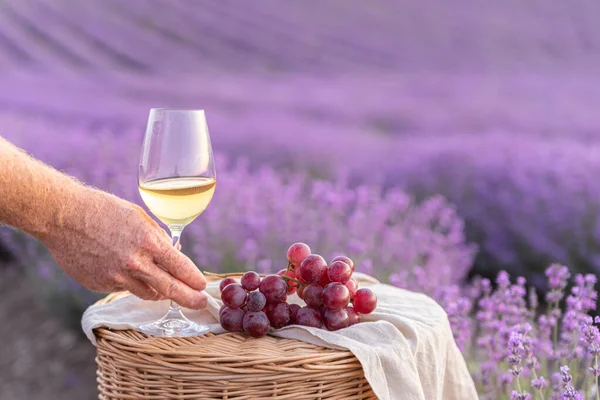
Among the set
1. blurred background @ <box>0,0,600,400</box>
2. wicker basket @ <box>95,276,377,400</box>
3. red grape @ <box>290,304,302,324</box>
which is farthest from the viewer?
blurred background @ <box>0,0,600,400</box>

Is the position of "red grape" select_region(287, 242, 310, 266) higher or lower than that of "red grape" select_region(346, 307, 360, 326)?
higher

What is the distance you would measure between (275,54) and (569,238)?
7.80 ft

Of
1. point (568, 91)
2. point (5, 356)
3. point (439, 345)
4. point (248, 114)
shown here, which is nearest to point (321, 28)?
point (248, 114)

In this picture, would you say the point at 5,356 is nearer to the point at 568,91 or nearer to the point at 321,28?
the point at 321,28

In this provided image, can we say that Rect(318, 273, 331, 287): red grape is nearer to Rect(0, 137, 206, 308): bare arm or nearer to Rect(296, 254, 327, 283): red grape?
Rect(296, 254, 327, 283): red grape

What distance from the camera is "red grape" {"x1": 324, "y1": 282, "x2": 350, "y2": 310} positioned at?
4.86 feet

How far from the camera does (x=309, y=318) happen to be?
1.50m

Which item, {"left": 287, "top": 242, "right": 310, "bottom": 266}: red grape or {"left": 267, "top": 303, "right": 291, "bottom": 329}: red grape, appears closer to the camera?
{"left": 267, "top": 303, "right": 291, "bottom": 329}: red grape

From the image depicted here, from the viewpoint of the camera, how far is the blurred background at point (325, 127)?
10.9ft

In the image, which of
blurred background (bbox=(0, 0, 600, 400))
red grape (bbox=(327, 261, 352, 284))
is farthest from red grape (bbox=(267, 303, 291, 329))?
blurred background (bbox=(0, 0, 600, 400))

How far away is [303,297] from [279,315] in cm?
7

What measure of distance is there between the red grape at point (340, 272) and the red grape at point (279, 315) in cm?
11

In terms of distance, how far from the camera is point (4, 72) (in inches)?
209

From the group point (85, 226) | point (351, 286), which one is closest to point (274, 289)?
point (351, 286)
